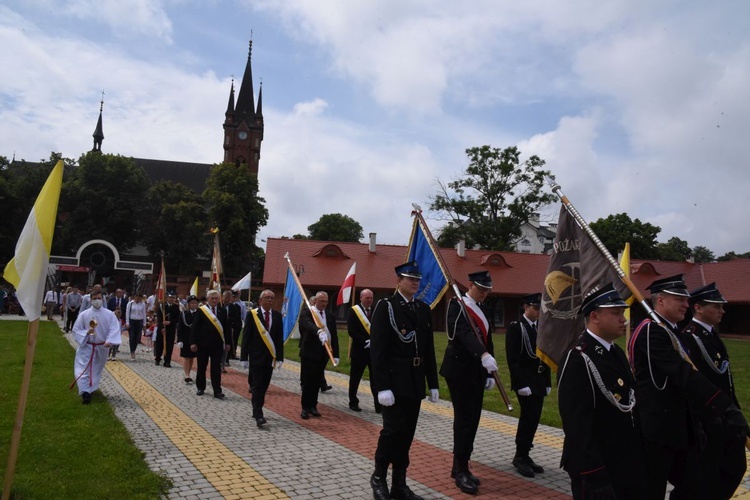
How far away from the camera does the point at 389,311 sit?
5484 millimetres

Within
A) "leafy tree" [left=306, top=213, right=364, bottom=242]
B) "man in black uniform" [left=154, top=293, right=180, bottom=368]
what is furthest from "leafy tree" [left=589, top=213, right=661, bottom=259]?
"man in black uniform" [left=154, top=293, right=180, bottom=368]

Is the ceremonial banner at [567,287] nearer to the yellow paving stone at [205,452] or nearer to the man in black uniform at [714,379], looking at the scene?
the man in black uniform at [714,379]

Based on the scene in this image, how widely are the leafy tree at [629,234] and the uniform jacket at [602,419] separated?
2418 inches

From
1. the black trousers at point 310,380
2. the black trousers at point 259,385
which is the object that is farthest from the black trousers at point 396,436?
the black trousers at point 310,380

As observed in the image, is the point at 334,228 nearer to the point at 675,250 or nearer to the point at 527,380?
the point at 675,250

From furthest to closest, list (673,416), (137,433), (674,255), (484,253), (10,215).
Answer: (674,255) → (10,215) → (484,253) → (137,433) → (673,416)

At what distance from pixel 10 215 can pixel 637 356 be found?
63.8 meters

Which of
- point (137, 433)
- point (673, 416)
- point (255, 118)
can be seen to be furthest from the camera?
point (255, 118)

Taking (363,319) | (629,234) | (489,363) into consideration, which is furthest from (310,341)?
(629,234)

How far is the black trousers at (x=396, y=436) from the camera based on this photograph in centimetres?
519

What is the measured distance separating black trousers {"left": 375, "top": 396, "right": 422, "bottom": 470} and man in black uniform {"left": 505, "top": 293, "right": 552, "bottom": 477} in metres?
1.63

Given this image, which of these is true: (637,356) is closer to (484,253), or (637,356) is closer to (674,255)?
(484,253)

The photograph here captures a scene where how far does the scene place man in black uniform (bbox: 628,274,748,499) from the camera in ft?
13.3

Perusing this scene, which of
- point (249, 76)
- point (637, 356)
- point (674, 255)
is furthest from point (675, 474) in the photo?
point (249, 76)
